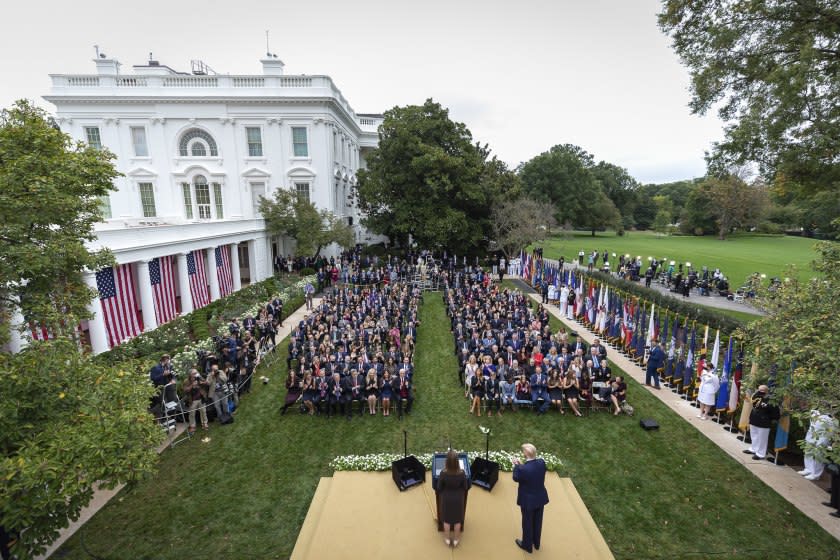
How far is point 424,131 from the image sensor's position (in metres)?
32.9

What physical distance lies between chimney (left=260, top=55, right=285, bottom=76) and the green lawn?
97.4 ft

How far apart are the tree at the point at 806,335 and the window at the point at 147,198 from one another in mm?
39501

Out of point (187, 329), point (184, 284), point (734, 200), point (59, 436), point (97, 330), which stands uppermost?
point (734, 200)

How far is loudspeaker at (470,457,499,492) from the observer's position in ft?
27.0

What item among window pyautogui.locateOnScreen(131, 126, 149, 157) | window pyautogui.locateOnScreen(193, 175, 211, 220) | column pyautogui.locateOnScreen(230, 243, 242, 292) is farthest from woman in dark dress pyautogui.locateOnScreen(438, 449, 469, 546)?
window pyautogui.locateOnScreen(131, 126, 149, 157)

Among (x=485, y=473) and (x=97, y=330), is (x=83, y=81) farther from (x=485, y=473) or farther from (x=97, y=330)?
(x=485, y=473)

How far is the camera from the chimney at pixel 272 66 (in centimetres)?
3275

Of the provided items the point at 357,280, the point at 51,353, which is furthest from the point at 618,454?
the point at 357,280

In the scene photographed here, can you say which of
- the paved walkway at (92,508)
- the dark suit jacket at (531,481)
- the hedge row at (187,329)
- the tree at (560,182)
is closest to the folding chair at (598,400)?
the dark suit jacket at (531,481)

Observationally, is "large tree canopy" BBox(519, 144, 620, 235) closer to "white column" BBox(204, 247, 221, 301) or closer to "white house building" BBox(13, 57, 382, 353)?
"white house building" BBox(13, 57, 382, 353)

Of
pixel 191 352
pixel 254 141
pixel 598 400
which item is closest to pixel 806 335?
pixel 598 400

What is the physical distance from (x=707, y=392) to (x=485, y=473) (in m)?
7.30

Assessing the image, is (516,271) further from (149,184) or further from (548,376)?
(149,184)

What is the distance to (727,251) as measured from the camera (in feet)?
168
